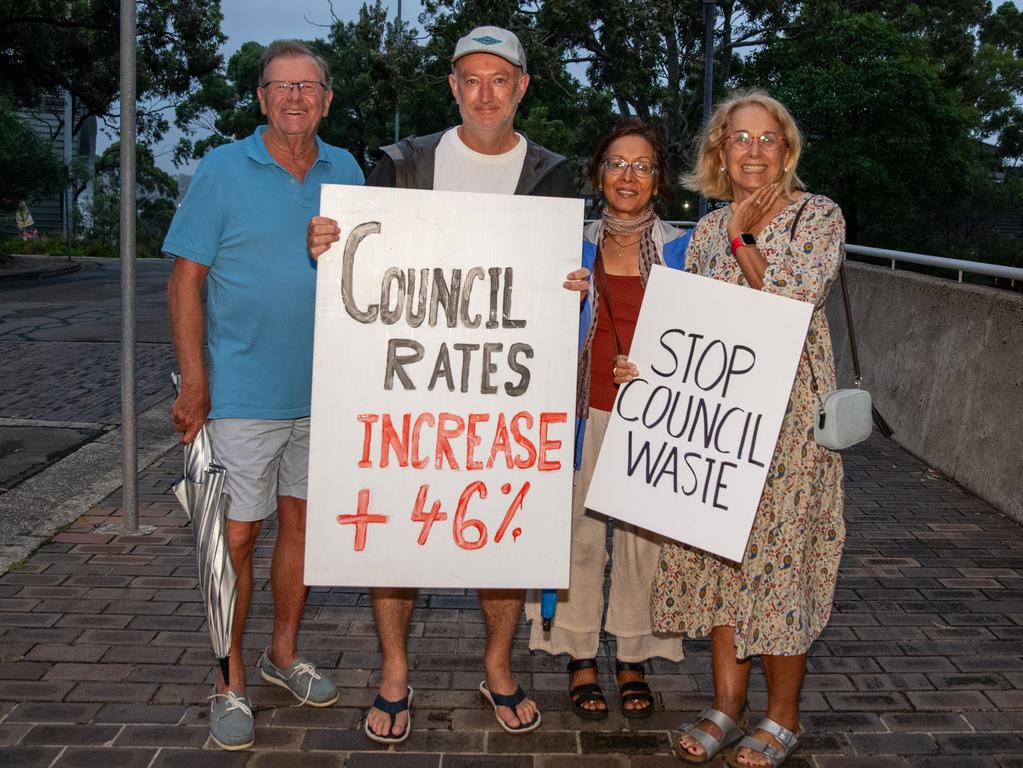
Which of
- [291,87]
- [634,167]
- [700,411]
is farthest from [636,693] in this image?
[291,87]

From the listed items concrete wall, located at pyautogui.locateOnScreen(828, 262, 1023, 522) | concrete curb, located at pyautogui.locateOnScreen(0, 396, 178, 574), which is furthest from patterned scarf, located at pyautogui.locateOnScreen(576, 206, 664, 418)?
concrete wall, located at pyautogui.locateOnScreen(828, 262, 1023, 522)

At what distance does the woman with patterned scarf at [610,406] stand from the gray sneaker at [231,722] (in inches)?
41.4

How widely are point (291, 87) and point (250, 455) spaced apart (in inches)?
46.2

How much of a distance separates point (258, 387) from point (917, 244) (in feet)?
101

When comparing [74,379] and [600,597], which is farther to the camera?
[74,379]

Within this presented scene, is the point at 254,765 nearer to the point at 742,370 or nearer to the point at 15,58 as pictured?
the point at 742,370

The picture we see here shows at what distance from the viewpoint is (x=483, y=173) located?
3541 mm

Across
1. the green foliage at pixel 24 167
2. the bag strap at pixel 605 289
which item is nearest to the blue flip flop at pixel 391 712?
the bag strap at pixel 605 289

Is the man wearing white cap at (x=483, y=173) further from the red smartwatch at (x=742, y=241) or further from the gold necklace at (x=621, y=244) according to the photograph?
the red smartwatch at (x=742, y=241)

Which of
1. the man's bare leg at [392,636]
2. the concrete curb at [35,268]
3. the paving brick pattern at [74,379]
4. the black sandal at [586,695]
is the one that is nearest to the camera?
the man's bare leg at [392,636]

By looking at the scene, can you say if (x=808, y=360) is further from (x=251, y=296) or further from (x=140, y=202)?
(x=140, y=202)

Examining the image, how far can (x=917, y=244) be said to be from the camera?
Answer: 31.6 m

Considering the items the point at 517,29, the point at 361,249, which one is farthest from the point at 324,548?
the point at 517,29

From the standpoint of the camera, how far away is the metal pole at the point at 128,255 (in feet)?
17.8
